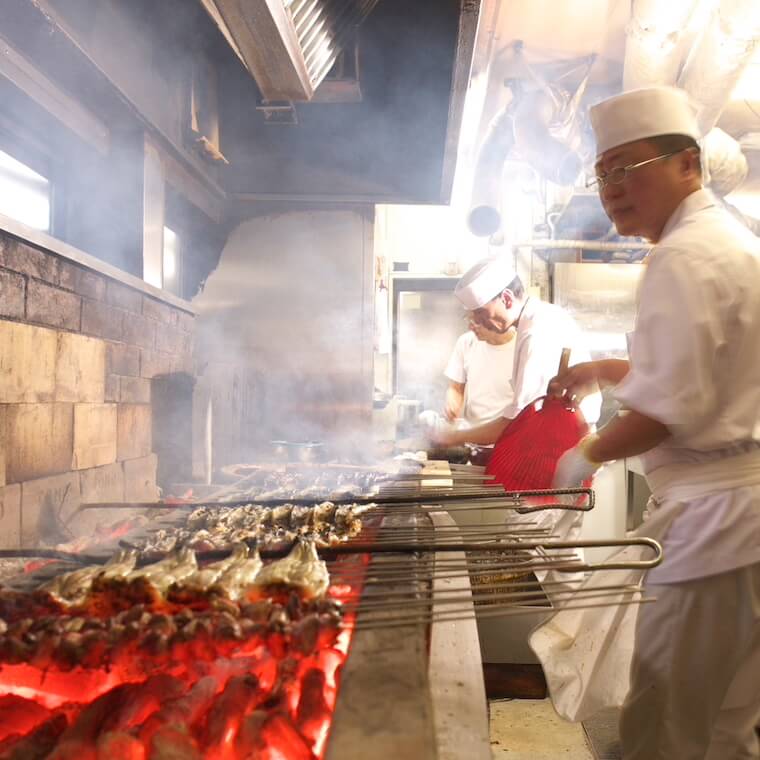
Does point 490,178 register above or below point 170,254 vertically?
above

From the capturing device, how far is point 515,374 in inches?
219

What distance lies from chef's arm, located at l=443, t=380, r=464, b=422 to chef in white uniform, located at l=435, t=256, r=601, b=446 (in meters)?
1.13

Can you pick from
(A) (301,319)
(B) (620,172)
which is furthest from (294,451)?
(B) (620,172)

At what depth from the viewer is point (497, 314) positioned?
602cm

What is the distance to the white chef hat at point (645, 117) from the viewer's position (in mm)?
2816

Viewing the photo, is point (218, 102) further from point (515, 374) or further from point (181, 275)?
point (515, 374)

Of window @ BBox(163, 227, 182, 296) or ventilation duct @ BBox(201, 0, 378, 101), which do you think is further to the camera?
window @ BBox(163, 227, 182, 296)

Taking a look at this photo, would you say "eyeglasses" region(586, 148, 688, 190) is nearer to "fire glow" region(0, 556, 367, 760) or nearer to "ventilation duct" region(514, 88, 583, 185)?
"fire glow" region(0, 556, 367, 760)

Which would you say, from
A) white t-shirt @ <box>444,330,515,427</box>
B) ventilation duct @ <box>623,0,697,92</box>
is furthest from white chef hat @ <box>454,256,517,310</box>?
ventilation duct @ <box>623,0,697,92</box>

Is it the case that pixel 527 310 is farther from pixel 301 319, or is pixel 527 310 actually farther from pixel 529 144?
pixel 529 144

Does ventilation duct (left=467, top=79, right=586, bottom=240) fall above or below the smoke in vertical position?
above

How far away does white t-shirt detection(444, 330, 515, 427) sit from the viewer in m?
6.66

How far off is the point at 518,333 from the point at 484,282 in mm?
537

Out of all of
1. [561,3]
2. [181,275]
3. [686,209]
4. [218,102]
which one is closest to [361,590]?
[686,209]
